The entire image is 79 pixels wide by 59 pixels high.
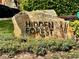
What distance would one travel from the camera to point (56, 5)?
15.2 metres

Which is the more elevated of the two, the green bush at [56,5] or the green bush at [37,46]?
the green bush at [56,5]

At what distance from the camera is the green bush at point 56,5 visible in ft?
49.6

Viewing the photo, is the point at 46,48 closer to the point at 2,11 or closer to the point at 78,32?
the point at 78,32

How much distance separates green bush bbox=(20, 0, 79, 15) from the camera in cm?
1513

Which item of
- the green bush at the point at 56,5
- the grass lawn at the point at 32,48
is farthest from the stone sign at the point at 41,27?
the green bush at the point at 56,5

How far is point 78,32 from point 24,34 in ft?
5.90

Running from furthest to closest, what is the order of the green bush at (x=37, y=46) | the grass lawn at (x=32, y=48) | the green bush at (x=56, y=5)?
the green bush at (x=56, y=5) < the green bush at (x=37, y=46) < the grass lawn at (x=32, y=48)

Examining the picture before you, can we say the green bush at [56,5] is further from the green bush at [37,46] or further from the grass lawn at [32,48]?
the green bush at [37,46]

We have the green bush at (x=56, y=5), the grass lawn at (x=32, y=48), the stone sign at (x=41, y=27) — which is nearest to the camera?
the grass lawn at (x=32, y=48)

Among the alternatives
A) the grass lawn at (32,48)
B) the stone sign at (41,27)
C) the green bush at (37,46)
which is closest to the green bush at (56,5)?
the stone sign at (41,27)

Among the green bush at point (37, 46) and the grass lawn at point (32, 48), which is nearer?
the grass lawn at point (32, 48)

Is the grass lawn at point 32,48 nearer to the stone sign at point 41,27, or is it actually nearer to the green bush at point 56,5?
the stone sign at point 41,27

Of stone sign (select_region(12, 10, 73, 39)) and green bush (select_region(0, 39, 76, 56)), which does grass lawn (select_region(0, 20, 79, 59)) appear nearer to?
green bush (select_region(0, 39, 76, 56))

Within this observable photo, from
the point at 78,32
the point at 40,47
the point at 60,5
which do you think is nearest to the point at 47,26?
the point at 78,32
